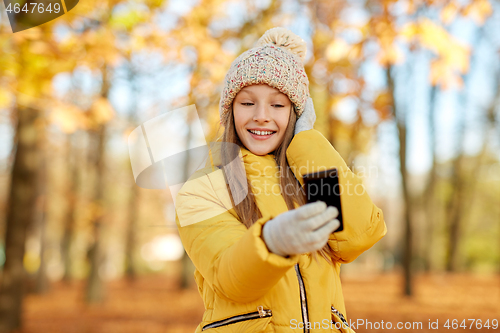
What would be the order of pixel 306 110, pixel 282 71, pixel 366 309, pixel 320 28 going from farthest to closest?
1. pixel 366 309
2. pixel 320 28
3. pixel 306 110
4. pixel 282 71

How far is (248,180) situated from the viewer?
1.79m

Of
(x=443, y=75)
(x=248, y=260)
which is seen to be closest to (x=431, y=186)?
(x=443, y=75)

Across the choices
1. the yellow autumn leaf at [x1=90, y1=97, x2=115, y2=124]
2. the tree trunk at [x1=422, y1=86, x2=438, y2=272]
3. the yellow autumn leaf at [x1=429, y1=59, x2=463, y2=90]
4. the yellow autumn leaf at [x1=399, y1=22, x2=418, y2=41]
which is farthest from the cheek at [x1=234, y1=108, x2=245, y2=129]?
the tree trunk at [x1=422, y1=86, x2=438, y2=272]

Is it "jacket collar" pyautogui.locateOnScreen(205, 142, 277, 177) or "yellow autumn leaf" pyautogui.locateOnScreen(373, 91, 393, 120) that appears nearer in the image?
"jacket collar" pyautogui.locateOnScreen(205, 142, 277, 177)

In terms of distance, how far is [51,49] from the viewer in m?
4.37

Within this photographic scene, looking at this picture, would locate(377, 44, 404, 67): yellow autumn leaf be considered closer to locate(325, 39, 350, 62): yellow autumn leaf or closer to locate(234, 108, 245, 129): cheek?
locate(325, 39, 350, 62): yellow autumn leaf

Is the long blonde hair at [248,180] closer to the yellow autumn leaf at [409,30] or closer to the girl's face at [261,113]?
the girl's face at [261,113]

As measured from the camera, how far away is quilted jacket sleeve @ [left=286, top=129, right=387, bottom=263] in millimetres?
1625

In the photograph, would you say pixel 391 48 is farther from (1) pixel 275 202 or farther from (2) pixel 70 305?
(2) pixel 70 305

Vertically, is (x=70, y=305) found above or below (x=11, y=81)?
below

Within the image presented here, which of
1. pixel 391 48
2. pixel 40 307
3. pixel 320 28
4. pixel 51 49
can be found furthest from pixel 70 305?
pixel 391 48

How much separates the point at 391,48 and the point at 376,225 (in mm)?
3243

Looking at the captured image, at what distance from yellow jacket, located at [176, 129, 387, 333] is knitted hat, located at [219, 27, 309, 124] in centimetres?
27

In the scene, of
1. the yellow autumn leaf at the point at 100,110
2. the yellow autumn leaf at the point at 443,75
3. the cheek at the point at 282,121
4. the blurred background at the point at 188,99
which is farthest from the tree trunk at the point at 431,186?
the cheek at the point at 282,121
